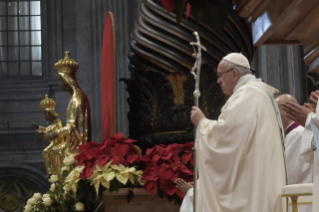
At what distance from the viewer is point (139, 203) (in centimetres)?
409

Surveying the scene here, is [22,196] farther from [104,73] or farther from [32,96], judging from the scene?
[104,73]

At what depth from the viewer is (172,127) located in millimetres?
4688

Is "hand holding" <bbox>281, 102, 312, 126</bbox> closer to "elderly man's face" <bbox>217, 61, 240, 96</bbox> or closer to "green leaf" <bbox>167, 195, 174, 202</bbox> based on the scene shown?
"elderly man's face" <bbox>217, 61, 240, 96</bbox>

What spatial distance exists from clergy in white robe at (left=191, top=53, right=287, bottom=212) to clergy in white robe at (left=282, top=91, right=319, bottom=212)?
412 millimetres

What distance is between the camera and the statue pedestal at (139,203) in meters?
4.06

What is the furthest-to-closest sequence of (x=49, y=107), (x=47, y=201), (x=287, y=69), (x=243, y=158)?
(x=287, y=69)
(x=49, y=107)
(x=47, y=201)
(x=243, y=158)

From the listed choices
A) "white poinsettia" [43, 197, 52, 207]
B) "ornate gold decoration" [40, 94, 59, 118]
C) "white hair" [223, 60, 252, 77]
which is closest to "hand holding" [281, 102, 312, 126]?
"white hair" [223, 60, 252, 77]

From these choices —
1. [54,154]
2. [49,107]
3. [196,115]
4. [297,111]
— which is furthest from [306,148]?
[49,107]

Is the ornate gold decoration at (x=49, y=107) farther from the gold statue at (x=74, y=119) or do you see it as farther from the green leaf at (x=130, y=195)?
the green leaf at (x=130, y=195)

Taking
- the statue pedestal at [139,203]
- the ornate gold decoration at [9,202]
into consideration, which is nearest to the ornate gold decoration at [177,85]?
the statue pedestal at [139,203]

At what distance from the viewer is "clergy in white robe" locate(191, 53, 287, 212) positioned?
134 inches

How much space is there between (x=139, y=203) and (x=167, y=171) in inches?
12.3

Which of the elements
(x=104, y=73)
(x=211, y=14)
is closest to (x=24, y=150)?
(x=104, y=73)

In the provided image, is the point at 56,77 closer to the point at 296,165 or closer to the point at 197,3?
the point at 296,165
